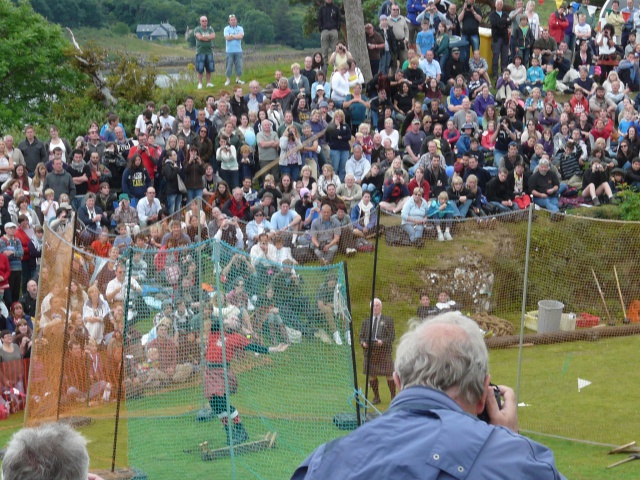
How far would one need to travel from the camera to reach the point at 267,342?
1075 centimetres

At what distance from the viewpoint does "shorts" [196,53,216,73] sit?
2227 cm

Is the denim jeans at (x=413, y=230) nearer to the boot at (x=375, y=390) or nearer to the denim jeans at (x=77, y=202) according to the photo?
the boot at (x=375, y=390)

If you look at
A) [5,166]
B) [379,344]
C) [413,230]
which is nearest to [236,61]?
[5,166]

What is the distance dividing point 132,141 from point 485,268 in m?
8.00

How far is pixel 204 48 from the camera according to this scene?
2194 cm

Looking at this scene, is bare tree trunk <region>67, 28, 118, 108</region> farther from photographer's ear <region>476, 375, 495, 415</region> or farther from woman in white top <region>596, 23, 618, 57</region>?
photographer's ear <region>476, 375, 495, 415</region>

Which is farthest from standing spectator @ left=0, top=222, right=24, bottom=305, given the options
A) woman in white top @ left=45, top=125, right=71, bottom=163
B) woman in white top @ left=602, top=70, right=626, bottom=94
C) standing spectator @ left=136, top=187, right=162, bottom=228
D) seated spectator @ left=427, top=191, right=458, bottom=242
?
woman in white top @ left=602, top=70, right=626, bottom=94

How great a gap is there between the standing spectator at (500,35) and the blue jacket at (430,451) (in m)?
21.5

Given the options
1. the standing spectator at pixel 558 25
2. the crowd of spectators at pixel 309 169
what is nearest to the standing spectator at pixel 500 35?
the crowd of spectators at pixel 309 169

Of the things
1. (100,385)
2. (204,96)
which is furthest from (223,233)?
(204,96)

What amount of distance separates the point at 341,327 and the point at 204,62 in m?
12.3

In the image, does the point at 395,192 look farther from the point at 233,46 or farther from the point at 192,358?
the point at 233,46

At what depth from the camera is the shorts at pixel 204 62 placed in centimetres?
2227

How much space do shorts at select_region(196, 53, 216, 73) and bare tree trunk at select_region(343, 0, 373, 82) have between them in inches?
118
